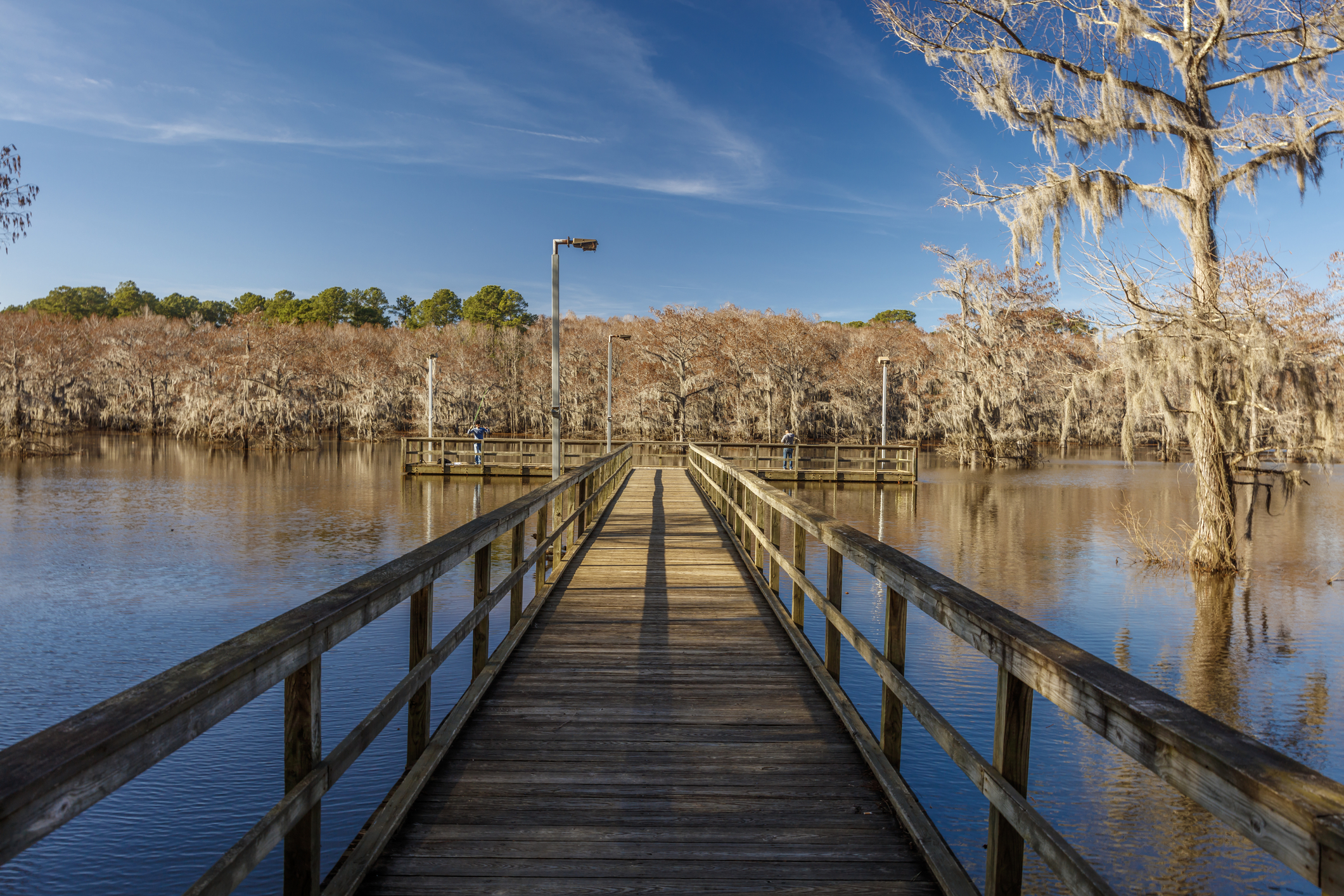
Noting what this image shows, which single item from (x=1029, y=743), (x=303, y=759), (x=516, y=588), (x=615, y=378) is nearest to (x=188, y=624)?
(x=516, y=588)

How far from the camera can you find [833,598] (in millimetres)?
4332

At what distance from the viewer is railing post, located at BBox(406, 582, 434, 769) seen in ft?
10.3

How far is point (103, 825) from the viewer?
5.21 m

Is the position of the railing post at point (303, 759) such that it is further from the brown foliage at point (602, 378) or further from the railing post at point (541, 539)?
the brown foliage at point (602, 378)

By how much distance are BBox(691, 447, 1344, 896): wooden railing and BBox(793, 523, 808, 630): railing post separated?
1043 millimetres

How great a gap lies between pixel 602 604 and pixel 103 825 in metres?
3.61

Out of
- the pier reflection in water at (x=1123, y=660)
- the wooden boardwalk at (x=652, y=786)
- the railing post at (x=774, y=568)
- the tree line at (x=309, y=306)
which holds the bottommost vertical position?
the pier reflection in water at (x=1123, y=660)

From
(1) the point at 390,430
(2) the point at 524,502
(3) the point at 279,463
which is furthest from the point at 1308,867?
(1) the point at 390,430

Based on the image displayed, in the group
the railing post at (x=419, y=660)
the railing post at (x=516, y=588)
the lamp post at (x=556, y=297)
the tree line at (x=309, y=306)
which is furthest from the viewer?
the tree line at (x=309, y=306)

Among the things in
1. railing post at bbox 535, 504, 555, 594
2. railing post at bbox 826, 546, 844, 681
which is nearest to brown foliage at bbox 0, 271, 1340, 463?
railing post at bbox 535, 504, 555, 594

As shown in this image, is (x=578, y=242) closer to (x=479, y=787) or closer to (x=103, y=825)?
(x=103, y=825)

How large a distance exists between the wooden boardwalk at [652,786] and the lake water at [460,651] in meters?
1.88

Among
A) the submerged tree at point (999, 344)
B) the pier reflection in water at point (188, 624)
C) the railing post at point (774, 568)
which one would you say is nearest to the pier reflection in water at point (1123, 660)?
the railing post at point (774, 568)

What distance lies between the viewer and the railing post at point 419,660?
313 cm
